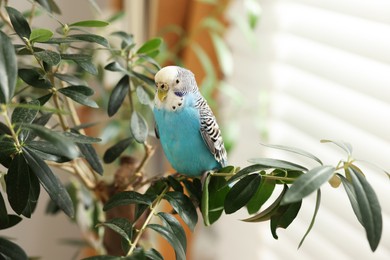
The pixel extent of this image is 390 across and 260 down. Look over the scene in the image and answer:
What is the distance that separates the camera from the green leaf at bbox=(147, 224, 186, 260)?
0.58m

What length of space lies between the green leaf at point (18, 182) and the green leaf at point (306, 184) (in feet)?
0.99

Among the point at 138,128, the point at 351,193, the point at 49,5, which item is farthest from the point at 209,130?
the point at 49,5

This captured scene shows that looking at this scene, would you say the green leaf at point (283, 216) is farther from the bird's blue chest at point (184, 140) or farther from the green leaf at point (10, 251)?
the green leaf at point (10, 251)

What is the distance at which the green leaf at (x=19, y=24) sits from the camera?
0.64 meters

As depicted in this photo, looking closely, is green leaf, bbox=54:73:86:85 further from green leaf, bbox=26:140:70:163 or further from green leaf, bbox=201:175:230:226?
green leaf, bbox=201:175:230:226

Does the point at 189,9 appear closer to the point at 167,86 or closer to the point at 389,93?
the point at 389,93

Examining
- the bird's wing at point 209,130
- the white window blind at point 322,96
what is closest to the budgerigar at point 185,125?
the bird's wing at point 209,130

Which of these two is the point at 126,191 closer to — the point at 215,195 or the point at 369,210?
the point at 215,195

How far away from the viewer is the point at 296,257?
1.22m

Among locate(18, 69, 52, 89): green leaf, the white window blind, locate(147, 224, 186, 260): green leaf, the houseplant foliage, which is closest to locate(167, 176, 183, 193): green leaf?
the houseplant foliage

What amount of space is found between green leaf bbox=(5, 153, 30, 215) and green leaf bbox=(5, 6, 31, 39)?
157mm

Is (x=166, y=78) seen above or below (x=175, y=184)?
above

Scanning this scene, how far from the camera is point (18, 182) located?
1.96ft

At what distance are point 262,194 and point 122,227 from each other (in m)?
0.19
